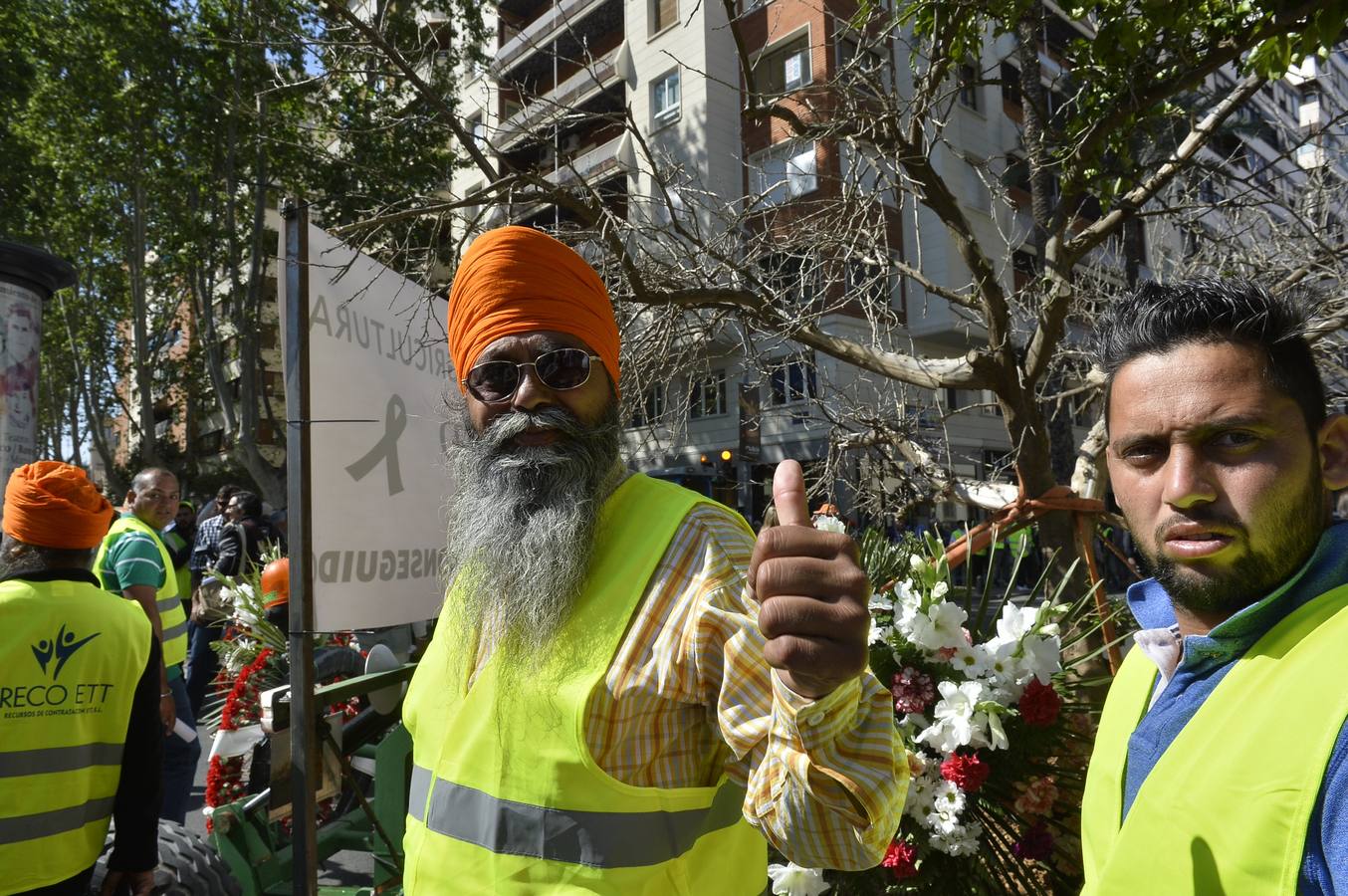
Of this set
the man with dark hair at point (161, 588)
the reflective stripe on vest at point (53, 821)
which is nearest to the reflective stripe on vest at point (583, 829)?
the reflective stripe on vest at point (53, 821)

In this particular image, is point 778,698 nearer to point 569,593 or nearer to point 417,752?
point 569,593

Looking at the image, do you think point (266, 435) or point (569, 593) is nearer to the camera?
point (569, 593)

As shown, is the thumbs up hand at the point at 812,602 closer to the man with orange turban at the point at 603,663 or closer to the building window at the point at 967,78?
the man with orange turban at the point at 603,663

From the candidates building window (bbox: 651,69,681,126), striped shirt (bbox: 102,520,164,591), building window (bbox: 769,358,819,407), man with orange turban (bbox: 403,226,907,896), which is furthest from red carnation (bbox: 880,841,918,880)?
building window (bbox: 651,69,681,126)

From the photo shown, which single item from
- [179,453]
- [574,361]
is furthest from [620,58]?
[179,453]

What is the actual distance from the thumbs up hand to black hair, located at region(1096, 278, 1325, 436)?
779 mm

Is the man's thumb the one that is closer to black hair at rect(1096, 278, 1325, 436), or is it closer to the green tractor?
black hair at rect(1096, 278, 1325, 436)

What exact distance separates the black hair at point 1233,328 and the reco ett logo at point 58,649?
2925mm

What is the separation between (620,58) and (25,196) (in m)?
11.0

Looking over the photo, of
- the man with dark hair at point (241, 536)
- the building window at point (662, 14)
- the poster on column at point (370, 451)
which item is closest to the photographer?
the poster on column at point (370, 451)

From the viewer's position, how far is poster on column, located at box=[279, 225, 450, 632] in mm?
2676

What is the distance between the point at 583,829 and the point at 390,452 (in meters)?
1.84

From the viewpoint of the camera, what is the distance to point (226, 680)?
4707 mm

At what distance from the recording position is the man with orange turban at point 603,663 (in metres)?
1.13
